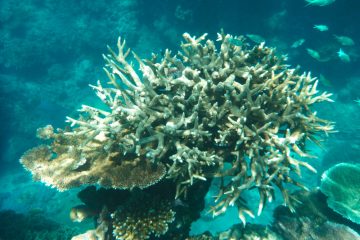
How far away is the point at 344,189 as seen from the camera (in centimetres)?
519

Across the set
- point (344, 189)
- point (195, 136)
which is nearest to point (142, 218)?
point (195, 136)

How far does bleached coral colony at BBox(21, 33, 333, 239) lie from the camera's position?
10.4 ft

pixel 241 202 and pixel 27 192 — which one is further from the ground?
pixel 27 192

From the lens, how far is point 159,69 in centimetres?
383

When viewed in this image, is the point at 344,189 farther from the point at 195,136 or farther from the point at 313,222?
the point at 195,136

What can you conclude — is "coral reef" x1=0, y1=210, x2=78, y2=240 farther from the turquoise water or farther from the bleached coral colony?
the bleached coral colony

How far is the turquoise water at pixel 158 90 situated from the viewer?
4645mm

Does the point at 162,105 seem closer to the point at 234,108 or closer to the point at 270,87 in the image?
the point at 234,108

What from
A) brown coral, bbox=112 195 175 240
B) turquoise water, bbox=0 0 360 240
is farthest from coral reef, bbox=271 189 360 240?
brown coral, bbox=112 195 175 240

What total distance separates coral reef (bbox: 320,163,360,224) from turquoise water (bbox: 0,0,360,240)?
22 millimetres

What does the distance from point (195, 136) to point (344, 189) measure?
3858mm

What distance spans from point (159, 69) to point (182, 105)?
0.83 meters

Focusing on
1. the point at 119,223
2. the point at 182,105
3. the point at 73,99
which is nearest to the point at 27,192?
the point at 73,99

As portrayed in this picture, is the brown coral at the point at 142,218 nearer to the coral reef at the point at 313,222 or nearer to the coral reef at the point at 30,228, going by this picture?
the coral reef at the point at 313,222
